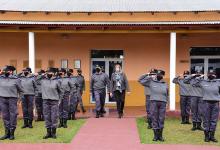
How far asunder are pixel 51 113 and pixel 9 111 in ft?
3.47

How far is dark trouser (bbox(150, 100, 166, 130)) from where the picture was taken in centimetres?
1027

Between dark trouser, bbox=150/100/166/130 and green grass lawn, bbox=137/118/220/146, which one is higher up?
dark trouser, bbox=150/100/166/130

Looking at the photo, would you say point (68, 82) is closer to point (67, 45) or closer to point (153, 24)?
point (153, 24)

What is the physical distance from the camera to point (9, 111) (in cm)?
1052

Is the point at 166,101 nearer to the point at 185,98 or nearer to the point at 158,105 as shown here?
the point at 158,105

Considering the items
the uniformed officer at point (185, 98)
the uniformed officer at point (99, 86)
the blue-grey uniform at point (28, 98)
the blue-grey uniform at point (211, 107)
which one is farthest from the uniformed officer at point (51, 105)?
the uniformed officer at point (185, 98)

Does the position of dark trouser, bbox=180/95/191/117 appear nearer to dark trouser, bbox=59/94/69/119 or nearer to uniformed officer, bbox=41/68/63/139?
dark trouser, bbox=59/94/69/119

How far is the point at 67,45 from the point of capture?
17.9 meters

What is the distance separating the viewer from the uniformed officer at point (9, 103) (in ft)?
34.4

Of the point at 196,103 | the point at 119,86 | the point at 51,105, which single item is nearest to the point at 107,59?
the point at 119,86

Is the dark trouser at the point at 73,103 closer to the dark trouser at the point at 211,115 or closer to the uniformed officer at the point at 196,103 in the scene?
the uniformed officer at the point at 196,103

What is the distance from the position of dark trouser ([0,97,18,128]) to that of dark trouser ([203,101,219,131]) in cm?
470

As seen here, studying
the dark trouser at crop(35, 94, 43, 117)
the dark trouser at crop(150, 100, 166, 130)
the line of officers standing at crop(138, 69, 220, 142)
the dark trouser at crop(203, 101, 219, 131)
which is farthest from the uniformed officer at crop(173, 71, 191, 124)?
the dark trouser at crop(35, 94, 43, 117)

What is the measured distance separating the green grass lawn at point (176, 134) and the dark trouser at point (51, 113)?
2223mm
